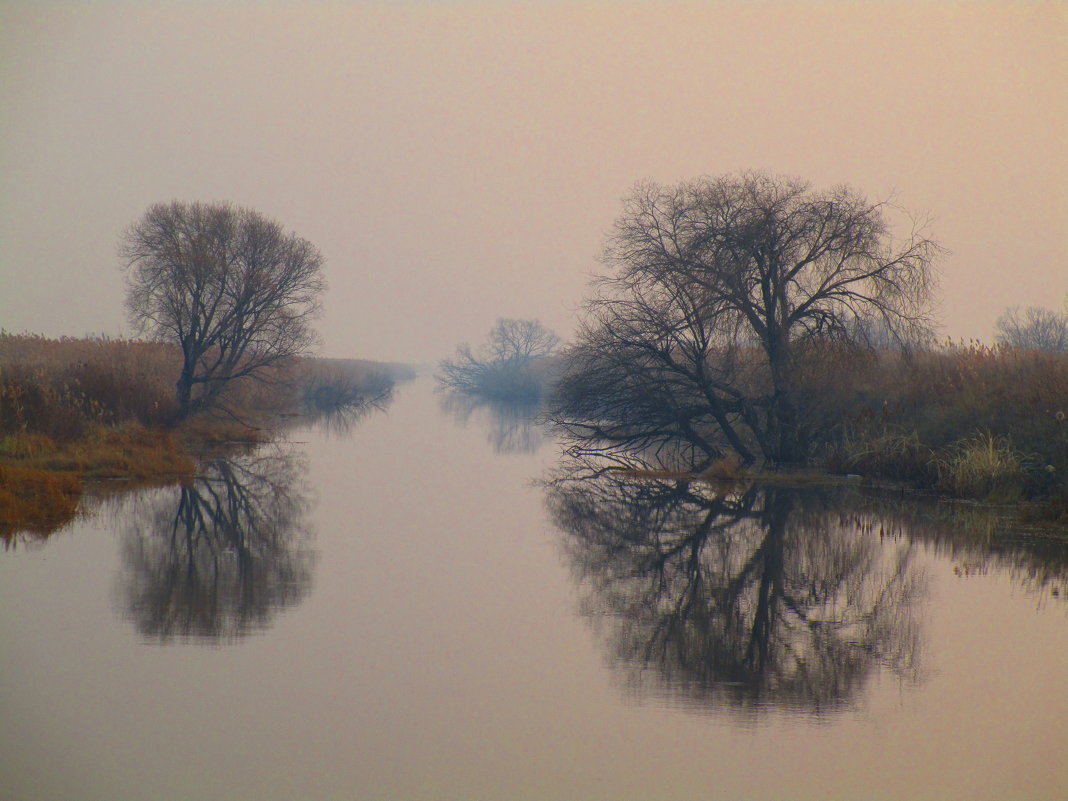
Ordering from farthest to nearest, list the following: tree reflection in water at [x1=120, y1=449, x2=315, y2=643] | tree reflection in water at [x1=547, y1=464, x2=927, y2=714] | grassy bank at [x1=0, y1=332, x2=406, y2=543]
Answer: grassy bank at [x1=0, y1=332, x2=406, y2=543]
tree reflection in water at [x1=120, y1=449, x2=315, y2=643]
tree reflection in water at [x1=547, y1=464, x2=927, y2=714]

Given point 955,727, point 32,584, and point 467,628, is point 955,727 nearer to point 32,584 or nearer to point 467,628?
point 467,628

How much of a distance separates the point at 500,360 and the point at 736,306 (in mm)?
62709

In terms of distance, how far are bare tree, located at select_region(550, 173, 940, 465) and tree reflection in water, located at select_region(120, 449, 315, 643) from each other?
322 inches

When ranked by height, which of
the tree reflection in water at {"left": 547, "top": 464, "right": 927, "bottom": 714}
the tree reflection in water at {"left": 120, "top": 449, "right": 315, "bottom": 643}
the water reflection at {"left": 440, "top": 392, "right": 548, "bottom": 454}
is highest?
the water reflection at {"left": 440, "top": 392, "right": 548, "bottom": 454}

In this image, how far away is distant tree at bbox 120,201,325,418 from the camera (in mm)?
32438

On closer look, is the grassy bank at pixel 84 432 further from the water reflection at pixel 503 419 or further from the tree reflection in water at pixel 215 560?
the water reflection at pixel 503 419

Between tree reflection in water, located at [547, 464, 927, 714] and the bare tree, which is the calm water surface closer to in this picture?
tree reflection in water, located at [547, 464, 927, 714]

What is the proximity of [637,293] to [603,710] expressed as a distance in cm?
1741

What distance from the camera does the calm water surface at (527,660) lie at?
20.1 feet

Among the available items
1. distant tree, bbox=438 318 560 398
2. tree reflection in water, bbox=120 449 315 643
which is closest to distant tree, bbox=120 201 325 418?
tree reflection in water, bbox=120 449 315 643

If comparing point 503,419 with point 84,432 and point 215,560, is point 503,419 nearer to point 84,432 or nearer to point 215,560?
point 84,432

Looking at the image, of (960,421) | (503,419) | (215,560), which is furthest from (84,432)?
(503,419)

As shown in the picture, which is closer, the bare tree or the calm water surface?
the calm water surface

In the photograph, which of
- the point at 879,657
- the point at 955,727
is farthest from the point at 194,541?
the point at 955,727
